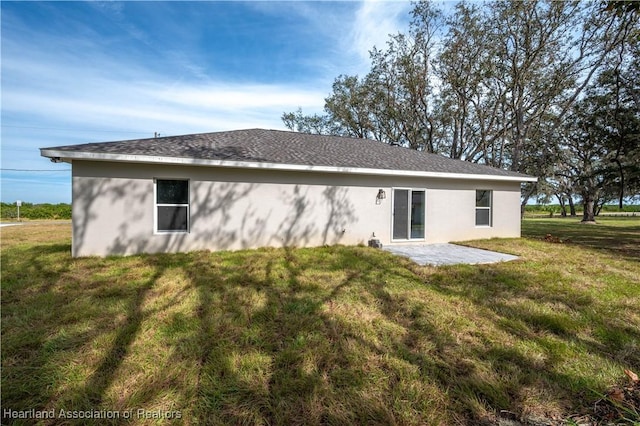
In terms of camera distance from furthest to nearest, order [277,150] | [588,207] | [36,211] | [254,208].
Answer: [36,211] < [588,207] < [277,150] < [254,208]

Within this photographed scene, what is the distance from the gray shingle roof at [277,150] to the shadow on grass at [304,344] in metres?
3.20

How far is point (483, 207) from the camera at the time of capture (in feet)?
33.8

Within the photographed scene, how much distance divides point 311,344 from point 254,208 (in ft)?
17.7

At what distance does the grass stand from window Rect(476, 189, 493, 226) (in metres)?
4.73

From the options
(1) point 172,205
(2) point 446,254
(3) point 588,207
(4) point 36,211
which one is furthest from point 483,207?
(4) point 36,211

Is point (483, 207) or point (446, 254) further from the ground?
point (483, 207)

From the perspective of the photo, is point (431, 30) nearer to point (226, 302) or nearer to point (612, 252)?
point (612, 252)

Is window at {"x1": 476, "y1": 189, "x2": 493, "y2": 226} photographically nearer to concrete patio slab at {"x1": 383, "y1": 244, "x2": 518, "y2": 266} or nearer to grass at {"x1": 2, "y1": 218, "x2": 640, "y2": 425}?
concrete patio slab at {"x1": 383, "y1": 244, "x2": 518, "y2": 266}

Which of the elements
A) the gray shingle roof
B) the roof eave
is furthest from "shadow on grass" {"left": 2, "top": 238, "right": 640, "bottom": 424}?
the gray shingle roof

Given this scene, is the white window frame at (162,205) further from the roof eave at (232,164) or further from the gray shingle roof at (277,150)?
the gray shingle roof at (277,150)

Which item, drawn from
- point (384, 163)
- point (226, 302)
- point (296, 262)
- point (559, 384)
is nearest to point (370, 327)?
point (559, 384)

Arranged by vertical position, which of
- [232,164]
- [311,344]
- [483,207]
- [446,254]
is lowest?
[311,344]

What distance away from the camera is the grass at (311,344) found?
2.15 metres

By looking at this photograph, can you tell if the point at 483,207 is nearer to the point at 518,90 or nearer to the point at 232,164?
the point at 232,164
